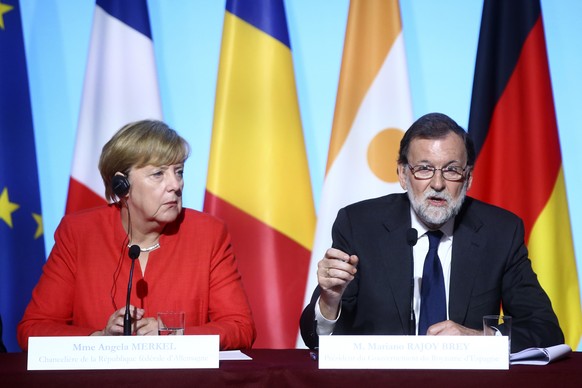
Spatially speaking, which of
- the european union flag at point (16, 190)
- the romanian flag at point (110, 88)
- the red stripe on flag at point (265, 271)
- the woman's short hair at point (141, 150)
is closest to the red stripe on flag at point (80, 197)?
the romanian flag at point (110, 88)

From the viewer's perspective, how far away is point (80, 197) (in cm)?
375

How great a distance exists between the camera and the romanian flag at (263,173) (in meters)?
3.81

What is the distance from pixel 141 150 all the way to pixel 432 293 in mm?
1155

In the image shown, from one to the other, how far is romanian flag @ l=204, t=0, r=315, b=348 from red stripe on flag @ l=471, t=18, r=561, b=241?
3.01 feet

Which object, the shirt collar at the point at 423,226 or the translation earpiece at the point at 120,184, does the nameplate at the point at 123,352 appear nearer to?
the translation earpiece at the point at 120,184

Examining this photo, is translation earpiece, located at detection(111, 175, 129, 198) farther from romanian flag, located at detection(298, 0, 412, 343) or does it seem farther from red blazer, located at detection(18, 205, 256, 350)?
romanian flag, located at detection(298, 0, 412, 343)

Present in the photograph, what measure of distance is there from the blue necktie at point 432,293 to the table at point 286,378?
27.7 inches

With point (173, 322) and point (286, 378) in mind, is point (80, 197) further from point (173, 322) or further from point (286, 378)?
point (286, 378)

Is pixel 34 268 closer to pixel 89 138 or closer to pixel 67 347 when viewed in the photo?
pixel 89 138

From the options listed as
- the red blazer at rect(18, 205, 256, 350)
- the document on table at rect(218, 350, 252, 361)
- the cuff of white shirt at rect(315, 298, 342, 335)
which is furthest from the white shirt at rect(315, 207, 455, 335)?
the document on table at rect(218, 350, 252, 361)

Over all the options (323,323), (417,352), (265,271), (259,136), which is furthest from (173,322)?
(259,136)

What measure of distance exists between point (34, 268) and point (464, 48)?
255 cm

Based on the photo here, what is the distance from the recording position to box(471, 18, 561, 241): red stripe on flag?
3.75 metres

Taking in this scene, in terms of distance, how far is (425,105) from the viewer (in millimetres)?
4191
